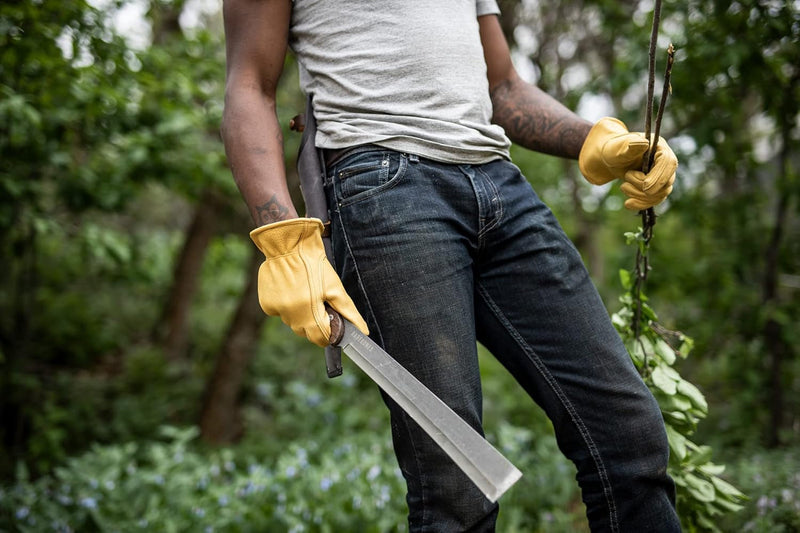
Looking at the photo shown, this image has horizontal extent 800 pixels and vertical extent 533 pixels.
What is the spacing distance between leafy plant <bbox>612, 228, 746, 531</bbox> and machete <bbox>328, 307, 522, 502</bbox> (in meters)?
0.79

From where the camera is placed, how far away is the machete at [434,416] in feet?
3.43

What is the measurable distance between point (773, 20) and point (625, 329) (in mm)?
2003

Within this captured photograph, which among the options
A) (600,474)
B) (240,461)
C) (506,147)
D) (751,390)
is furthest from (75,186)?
(751,390)

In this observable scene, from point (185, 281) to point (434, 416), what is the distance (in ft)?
22.9

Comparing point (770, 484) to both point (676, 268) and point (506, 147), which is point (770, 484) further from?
point (506, 147)

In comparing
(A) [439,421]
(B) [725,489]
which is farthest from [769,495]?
(A) [439,421]

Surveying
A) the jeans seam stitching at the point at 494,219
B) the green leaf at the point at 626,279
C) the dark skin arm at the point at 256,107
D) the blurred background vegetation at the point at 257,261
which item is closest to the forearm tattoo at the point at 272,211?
the dark skin arm at the point at 256,107

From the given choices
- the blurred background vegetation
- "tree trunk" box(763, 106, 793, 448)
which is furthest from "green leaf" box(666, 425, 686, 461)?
"tree trunk" box(763, 106, 793, 448)

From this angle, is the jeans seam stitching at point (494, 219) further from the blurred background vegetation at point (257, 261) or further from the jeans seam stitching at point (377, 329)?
the blurred background vegetation at point (257, 261)

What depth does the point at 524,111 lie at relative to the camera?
1.75 m

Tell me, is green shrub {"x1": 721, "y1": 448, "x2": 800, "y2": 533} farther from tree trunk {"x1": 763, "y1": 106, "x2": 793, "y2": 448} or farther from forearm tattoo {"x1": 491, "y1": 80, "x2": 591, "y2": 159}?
forearm tattoo {"x1": 491, "y1": 80, "x2": 591, "y2": 159}

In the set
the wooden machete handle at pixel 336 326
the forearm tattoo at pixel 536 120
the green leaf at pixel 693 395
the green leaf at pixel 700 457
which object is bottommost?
the green leaf at pixel 700 457

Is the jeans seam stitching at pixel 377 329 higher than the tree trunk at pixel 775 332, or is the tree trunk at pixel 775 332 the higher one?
the jeans seam stitching at pixel 377 329

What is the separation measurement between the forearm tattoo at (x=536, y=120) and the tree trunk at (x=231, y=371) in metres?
3.80
